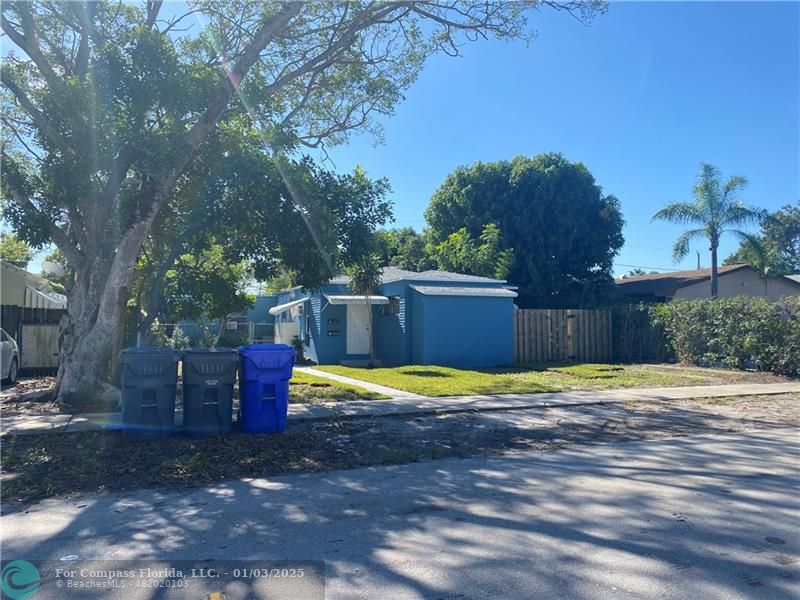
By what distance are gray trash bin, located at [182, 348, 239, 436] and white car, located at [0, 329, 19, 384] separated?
23.4 feet

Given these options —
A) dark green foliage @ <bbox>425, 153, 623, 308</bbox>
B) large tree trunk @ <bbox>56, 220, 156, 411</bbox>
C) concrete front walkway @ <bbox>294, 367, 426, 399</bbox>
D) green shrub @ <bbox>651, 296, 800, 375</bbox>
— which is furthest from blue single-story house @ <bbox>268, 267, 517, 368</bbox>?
dark green foliage @ <bbox>425, 153, 623, 308</bbox>

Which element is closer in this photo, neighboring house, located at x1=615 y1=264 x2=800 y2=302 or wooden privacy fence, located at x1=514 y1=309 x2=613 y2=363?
wooden privacy fence, located at x1=514 y1=309 x2=613 y2=363

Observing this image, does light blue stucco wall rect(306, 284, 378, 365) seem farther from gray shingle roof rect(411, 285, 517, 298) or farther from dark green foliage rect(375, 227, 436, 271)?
dark green foliage rect(375, 227, 436, 271)

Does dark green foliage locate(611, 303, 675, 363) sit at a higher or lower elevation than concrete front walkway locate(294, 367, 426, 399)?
higher

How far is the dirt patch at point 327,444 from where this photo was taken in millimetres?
6645

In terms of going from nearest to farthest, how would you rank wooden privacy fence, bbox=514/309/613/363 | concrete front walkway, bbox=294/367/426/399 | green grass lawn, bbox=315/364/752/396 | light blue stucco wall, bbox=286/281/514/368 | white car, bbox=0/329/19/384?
concrete front walkway, bbox=294/367/426/399 < white car, bbox=0/329/19/384 < green grass lawn, bbox=315/364/752/396 < light blue stucco wall, bbox=286/281/514/368 < wooden privacy fence, bbox=514/309/613/363

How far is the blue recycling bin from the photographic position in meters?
8.73

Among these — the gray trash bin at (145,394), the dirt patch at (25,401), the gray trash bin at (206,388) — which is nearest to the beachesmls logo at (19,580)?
the gray trash bin at (145,394)

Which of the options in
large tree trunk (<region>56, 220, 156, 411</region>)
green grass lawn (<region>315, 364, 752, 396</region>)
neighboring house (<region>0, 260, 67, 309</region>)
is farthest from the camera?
neighboring house (<region>0, 260, 67, 309</region>)

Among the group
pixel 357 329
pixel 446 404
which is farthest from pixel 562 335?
pixel 446 404

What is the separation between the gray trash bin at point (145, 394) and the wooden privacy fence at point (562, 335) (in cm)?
1533

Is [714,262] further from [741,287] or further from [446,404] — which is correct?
[446,404]

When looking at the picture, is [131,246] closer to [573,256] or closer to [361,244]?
[361,244]

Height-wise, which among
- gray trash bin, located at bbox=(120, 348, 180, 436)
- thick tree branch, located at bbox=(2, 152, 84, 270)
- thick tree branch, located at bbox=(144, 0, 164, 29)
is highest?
thick tree branch, located at bbox=(144, 0, 164, 29)
